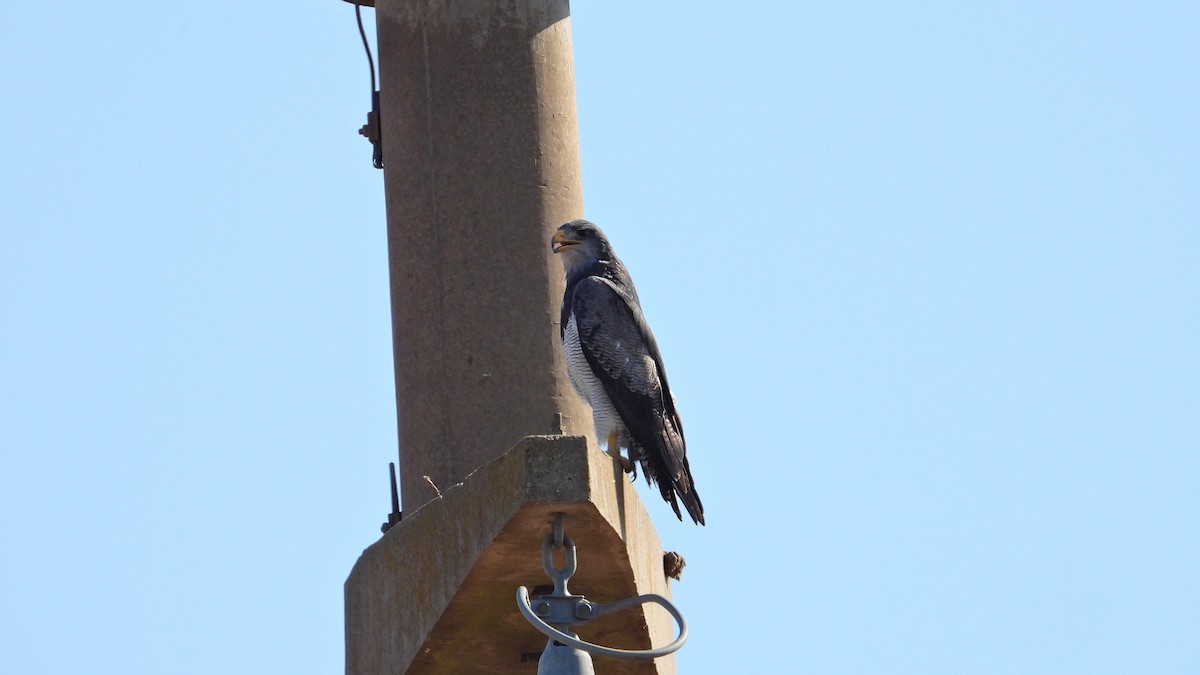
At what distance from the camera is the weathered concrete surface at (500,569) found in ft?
21.3

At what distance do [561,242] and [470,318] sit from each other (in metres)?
0.49

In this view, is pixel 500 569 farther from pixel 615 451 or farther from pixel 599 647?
pixel 615 451

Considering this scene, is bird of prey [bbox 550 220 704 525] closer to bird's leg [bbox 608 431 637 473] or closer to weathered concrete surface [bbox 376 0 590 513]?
bird's leg [bbox 608 431 637 473]

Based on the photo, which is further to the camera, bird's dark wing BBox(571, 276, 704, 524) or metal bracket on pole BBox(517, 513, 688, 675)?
bird's dark wing BBox(571, 276, 704, 524)

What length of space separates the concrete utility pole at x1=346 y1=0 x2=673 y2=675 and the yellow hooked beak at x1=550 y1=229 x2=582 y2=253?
0.17m

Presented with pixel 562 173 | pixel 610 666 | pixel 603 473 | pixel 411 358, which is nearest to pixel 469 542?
pixel 603 473

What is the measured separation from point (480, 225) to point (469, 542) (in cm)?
191

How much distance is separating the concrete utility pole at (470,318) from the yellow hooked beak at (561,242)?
169mm

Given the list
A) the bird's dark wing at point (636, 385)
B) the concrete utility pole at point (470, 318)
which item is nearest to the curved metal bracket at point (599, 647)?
the concrete utility pole at point (470, 318)

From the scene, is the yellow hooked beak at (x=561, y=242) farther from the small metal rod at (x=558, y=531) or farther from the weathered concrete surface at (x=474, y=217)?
the small metal rod at (x=558, y=531)

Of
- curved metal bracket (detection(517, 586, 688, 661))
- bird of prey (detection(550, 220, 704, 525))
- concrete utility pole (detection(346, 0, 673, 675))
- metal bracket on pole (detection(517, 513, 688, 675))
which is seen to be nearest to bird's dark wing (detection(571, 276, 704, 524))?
bird of prey (detection(550, 220, 704, 525))

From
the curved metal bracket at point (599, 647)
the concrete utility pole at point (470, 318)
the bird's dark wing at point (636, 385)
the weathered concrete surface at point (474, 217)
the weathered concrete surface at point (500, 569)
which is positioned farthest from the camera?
the weathered concrete surface at point (474, 217)

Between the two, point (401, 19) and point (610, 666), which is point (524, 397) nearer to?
point (610, 666)

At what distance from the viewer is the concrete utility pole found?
7.21m
